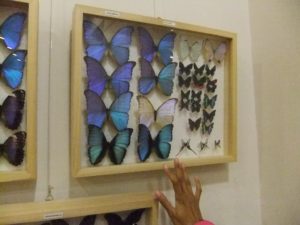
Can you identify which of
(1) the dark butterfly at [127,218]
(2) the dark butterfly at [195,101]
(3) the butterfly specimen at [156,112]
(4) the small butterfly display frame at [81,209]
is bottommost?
(1) the dark butterfly at [127,218]

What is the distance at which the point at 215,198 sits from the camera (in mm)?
833

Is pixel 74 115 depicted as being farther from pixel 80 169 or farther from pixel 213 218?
pixel 213 218

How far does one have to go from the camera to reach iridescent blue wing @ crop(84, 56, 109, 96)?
2.08 ft

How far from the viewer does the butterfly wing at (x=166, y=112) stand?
0.73 metres

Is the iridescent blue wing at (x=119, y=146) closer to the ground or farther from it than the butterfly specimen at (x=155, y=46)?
closer to the ground

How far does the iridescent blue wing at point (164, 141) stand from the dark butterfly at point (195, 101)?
9cm

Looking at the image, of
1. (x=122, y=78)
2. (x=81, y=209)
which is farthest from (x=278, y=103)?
(x=81, y=209)

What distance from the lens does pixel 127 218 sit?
2.20 feet

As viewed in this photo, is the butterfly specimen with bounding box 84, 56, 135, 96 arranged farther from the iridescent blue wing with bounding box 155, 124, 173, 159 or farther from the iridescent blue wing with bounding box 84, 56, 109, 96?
the iridescent blue wing with bounding box 155, 124, 173, 159

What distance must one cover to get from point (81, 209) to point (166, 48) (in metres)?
Result: 0.40

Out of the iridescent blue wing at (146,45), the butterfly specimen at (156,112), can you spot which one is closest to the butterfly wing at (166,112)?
the butterfly specimen at (156,112)

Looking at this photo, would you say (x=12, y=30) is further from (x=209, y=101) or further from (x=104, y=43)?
(x=209, y=101)

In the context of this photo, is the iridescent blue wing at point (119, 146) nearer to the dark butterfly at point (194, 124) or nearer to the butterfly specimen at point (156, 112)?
the butterfly specimen at point (156, 112)

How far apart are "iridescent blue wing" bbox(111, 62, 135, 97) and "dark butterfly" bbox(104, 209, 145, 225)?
0.25m
